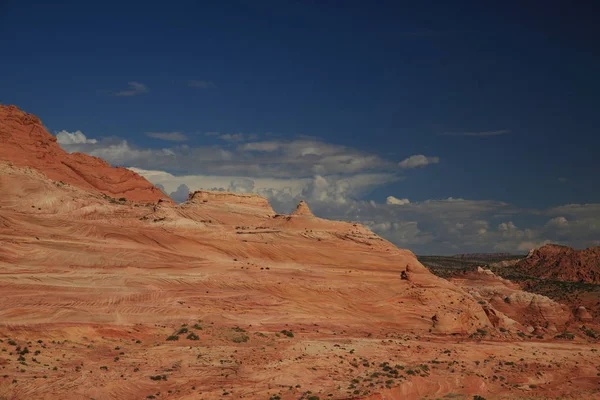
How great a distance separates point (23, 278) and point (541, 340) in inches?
1751

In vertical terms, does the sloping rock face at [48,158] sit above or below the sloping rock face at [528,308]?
above

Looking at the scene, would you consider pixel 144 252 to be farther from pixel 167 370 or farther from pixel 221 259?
pixel 167 370

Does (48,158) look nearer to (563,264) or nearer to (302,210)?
(302,210)

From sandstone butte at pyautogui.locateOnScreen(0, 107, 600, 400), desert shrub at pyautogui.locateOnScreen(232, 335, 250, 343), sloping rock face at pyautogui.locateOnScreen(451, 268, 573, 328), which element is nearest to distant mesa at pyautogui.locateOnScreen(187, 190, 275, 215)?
sandstone butte at pyautogui.locateOnScreen(0, 107, 600, 400)

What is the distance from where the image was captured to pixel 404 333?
152ft

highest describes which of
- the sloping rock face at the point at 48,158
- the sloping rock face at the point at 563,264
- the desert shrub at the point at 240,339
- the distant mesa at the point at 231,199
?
the sloping rock face at the point at 48,158

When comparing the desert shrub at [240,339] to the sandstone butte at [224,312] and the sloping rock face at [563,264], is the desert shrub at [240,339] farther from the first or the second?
the sloping rock face at [563,264]

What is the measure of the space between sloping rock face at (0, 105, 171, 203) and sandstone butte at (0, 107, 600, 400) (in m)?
0.29

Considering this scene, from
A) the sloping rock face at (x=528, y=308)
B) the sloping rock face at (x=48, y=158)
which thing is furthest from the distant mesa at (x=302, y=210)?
the sloping rock face at (x=528, y=308)

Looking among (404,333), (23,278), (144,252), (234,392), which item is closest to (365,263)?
(404,333)

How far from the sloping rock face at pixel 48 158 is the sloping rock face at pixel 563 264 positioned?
104 m

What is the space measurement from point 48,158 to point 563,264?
406 ft

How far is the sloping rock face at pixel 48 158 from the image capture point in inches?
2100

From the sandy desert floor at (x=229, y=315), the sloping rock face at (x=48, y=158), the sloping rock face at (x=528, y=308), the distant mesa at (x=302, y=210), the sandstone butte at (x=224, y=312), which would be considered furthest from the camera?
the sloping rock face at (x=528, y=308)
